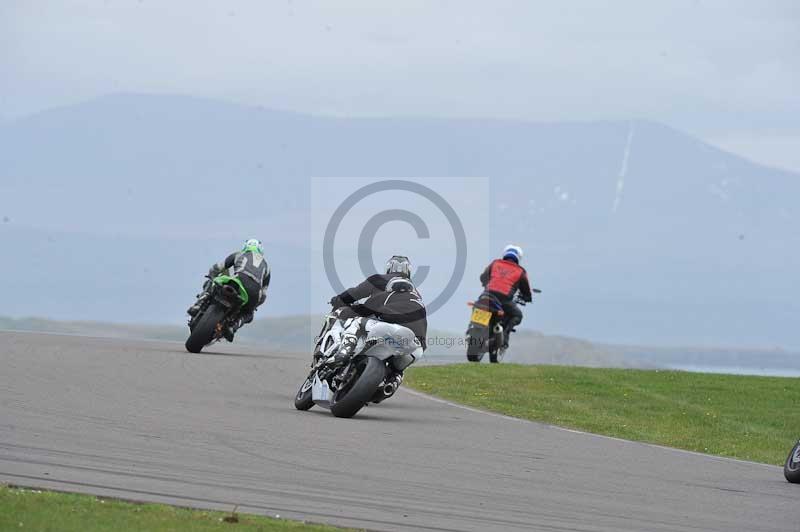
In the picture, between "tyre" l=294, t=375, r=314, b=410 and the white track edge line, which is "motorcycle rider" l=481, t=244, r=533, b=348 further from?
"tyre" l=294, t=375, r=314, b=410

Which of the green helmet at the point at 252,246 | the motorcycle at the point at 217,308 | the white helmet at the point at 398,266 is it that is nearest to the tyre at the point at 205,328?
the motorcycle at the point at 217,308

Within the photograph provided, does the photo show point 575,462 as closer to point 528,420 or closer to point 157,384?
point 528,420

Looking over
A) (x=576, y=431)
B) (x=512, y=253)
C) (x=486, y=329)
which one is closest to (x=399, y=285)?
(x=576, y=431)

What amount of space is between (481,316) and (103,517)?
18885 mm

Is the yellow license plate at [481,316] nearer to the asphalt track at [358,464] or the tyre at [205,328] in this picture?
the tyre at [205,328]

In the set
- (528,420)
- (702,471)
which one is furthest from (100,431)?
(528,420)

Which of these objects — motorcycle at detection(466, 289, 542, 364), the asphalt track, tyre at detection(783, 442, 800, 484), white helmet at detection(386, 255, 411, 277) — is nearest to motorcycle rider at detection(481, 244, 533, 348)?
motorcycle at detection(466, 289, 542, 364)

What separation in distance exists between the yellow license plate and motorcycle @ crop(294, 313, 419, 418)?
34.6ft

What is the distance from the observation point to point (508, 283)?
1091 inches

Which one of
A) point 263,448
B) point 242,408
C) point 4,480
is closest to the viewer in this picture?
point 4,480

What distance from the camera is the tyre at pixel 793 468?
13.8 m

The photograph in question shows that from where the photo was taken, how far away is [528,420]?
742 inches

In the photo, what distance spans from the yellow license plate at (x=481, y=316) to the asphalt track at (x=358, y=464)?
25.5ft

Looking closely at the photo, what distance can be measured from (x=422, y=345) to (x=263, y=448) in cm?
433
